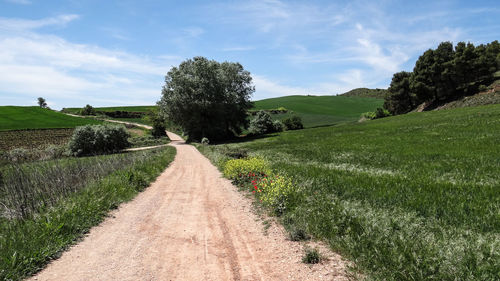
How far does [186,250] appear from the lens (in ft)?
20.5

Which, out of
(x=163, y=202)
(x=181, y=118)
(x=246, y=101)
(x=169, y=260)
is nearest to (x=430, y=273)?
(x=169, y=260)

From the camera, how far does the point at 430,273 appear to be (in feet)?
13.5

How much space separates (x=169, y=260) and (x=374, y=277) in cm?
406

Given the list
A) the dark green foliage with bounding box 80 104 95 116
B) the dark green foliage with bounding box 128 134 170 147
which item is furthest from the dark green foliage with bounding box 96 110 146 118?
the dark green foliage with bounding box 128 134 170 147

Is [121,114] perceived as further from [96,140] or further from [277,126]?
[277,126]

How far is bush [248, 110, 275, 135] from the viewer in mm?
59938

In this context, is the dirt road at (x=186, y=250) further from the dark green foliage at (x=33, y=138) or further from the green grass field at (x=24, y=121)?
the green grass field at (x=24, y=121)

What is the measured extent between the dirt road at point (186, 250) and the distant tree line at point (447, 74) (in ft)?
197

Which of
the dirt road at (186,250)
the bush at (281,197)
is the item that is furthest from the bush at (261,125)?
the bush at (281,197)

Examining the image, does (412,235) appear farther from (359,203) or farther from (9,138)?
(9,138)

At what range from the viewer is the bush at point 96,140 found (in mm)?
44781

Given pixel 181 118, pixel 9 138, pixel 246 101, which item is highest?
pixel 246 101

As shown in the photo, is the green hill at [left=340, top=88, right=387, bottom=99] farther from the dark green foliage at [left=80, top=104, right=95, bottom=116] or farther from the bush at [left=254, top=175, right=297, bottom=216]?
the bush at [left=254, top=175, right=297, bottom=216]

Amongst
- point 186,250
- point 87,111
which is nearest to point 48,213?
point 186,250
